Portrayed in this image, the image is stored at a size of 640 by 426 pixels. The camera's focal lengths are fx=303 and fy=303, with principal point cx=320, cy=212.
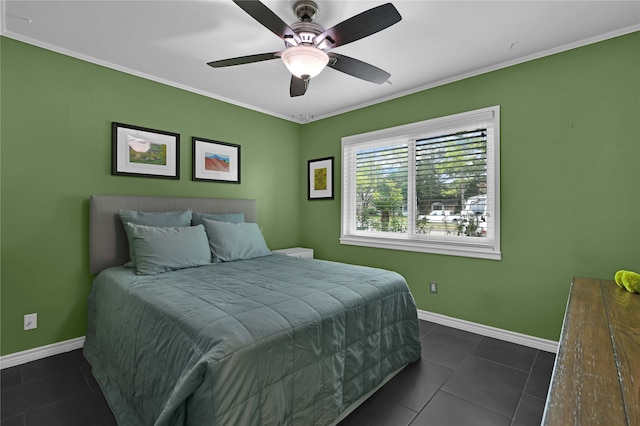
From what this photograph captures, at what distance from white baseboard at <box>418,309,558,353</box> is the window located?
675 mm

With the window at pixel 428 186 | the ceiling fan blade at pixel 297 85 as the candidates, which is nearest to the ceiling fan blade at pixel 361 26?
the ceiling fan blade at pixel 297 85

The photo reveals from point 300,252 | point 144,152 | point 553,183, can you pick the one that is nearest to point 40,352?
point 144,152

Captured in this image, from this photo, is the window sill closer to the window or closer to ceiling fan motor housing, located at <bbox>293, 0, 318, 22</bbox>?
the window

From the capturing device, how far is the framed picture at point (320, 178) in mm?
4238

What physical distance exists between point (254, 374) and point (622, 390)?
3.84 ft

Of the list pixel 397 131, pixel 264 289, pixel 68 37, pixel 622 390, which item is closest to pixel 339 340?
pixel 264 289

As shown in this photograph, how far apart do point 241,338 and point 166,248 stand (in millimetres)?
1523

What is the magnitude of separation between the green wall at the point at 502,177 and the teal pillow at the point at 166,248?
0.66 metres

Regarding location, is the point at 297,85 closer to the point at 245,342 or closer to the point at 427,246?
the point at 245,342

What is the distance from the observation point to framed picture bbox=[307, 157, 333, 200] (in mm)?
4238

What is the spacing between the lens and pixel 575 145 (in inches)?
95.9

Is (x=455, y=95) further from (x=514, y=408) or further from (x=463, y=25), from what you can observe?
(x=514, y=408)

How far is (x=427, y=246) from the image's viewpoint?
3.27 m

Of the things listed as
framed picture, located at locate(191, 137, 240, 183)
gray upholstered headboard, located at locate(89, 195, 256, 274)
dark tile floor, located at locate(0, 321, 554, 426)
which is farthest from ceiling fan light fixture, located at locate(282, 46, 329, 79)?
dark tile floor, located at locate(0, 321, 554, 426)
